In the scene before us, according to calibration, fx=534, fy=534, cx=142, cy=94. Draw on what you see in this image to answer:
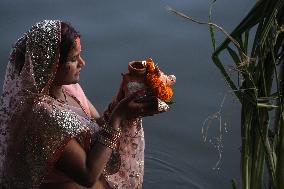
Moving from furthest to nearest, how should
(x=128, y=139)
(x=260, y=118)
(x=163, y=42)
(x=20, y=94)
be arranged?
1. (x=163, y=42)
2. (x=128, y=139)
3. (x=20, y=94)
4. (x=260, y=118)

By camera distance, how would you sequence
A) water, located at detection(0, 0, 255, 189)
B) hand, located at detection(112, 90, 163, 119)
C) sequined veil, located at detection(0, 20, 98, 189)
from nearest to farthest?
sequined veil, located at detection(0, 20, 98, 189)
hand, located at detection(112, 90, 163, 119)
water, located at detection(0, 0, 255, 189)

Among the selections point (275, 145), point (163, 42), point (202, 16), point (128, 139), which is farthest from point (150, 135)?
point (275, 145)

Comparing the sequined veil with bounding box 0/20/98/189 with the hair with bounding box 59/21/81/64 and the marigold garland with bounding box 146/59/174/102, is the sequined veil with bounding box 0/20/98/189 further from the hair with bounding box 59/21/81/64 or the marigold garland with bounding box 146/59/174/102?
the marigold garland with bounding box 146/59/174/102

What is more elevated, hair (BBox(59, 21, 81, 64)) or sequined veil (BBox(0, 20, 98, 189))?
hair (BBox(59, 21, 81, 64))

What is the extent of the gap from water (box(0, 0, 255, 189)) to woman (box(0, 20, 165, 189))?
4.18 ft

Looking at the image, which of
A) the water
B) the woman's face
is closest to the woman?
the woman's face

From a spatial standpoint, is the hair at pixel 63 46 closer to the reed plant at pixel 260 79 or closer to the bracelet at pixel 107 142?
the bracelet at pixel 107 142

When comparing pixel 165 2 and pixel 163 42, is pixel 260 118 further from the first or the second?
pixel 165 2

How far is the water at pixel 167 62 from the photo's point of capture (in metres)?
3.01

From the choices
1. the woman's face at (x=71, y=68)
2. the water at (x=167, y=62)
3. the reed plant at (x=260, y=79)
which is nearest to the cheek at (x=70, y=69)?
the woman's face at (x=71, y=68)

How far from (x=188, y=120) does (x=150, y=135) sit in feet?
0.90

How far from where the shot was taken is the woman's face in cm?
150

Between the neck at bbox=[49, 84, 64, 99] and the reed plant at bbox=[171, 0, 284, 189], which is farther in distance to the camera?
the neck at bbox=[49, 84, 64, 99]

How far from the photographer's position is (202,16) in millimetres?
4047
